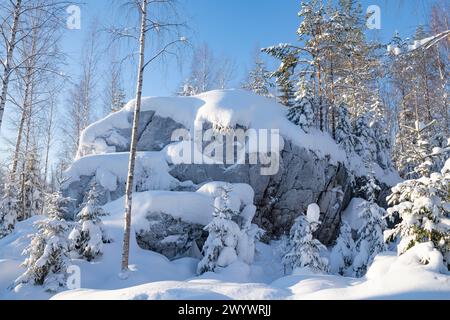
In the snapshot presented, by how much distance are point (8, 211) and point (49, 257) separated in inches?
498

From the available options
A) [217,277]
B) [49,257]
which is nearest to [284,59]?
[217,277]

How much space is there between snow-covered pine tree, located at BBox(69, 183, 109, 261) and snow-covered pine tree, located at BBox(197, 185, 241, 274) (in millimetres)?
3617

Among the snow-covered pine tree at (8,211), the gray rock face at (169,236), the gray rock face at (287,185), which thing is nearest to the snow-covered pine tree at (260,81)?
the gray rock face at (287,185)

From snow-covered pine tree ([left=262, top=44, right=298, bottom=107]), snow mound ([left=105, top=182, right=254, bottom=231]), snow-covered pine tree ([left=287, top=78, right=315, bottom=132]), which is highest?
snow-covered pine tree ([left=262, top=44, right=298, bottom=107])

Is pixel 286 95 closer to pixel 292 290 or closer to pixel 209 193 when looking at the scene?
pixel 209 193

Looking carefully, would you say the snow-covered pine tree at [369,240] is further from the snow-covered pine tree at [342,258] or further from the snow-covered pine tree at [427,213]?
the snow-covered pine tree at [427,213]

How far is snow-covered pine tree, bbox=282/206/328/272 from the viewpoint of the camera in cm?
1163

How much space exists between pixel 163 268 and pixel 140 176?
19.9ft

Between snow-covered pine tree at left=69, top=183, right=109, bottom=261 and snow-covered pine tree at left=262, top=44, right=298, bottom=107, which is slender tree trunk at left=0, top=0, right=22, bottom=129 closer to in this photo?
snow-covered pine tree at left=69, top=183, right=109, bottom=261

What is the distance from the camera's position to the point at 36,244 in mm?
8742

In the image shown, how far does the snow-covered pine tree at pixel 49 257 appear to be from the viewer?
27.7 ft

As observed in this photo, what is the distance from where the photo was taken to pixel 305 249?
39.0ft

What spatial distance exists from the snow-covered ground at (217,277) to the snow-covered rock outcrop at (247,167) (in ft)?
6.36

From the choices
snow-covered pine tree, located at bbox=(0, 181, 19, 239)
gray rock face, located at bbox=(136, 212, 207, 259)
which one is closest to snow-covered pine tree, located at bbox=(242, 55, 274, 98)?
gray rock face, located at bbox=(136, 212, 207, 259)
